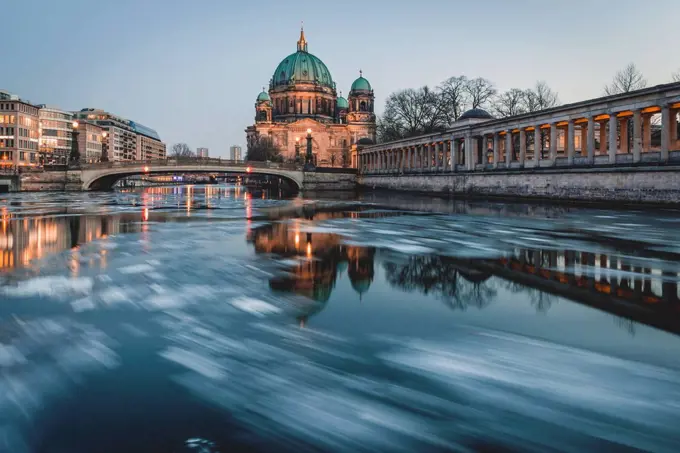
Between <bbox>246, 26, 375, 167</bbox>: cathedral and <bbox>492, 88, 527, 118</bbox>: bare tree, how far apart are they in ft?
172

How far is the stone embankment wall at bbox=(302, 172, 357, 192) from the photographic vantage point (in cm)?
7819

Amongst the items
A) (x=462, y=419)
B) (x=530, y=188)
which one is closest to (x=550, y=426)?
(x=462, y=419)

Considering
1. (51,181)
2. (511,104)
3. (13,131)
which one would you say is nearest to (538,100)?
(511,104)

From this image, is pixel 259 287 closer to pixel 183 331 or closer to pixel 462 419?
pixel 183 331

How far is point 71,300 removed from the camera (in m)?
8.17

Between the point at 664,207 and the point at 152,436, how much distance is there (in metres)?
31.4

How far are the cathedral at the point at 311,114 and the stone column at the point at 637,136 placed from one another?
10209 cm

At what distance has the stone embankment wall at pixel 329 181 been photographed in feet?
257

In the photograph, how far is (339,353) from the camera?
572cm

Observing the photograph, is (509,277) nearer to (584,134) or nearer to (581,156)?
(581,156)

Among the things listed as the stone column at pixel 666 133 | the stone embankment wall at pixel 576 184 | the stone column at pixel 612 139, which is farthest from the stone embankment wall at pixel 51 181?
the stone column at pixel 666 133

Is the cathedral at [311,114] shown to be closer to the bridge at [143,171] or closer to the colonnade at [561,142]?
the bridge at [143,171]

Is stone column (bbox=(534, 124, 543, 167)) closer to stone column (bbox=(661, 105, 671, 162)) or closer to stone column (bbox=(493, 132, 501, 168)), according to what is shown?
stone column (bbox=(493, 132, 501, 168))

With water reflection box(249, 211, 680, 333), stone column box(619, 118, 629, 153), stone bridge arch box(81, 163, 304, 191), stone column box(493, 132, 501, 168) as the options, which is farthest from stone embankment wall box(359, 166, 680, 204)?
stone bridge arch box(81, 163, 304, 191)
